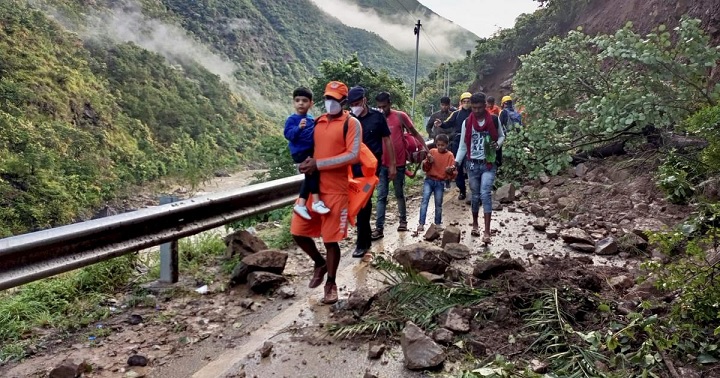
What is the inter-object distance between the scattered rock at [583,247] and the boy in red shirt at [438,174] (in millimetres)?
1787

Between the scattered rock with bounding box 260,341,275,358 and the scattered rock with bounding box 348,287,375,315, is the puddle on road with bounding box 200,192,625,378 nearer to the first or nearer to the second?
the scattered rock with bounding box 260,341,275,358

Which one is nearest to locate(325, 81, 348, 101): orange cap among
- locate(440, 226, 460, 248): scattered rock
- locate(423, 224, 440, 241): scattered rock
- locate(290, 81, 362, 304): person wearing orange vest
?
locate(290, 81, 362, 304): person wearing orange vest

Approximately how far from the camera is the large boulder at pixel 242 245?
15.4 ft

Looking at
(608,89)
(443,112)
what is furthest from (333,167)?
(443,112)

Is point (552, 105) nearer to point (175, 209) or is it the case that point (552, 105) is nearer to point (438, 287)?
point (438, 287)

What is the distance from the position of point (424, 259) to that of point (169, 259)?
2.00 metres

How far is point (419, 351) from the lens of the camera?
271 centimetres

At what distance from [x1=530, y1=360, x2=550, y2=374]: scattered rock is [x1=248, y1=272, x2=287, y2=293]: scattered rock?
2.16 m

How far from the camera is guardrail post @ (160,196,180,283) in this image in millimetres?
4008

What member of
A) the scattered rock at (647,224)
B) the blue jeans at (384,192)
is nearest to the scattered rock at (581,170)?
the scattered rock at (647,224)

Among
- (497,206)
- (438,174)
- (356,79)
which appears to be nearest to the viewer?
(438,174)

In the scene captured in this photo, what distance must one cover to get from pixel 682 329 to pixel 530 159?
5.59 metres

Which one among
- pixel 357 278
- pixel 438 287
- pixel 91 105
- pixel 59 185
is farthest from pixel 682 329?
pixel 91 105

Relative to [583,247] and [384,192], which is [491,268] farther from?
[384,192]
